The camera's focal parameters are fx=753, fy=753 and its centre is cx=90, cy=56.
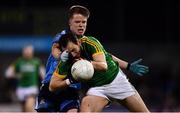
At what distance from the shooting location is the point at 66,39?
327 inches

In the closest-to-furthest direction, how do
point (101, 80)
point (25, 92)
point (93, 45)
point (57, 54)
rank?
point (93, 45) → point (101, 80) → point (57, 54) → point (25, 92)

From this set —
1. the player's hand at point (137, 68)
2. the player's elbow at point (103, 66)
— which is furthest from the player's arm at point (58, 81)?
the player's hand at point (137, 68)

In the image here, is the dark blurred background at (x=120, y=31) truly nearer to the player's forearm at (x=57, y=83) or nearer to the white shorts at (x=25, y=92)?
the white shorts at (x=25, y=92)

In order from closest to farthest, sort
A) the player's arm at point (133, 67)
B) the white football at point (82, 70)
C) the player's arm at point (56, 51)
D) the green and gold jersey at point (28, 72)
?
the white football at point (82, 70) → the player's arm at point (56, 51) → the player's arm at point (133, 67) → the green and gold jersey at point (28, 72)

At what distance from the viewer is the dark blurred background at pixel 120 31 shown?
Answer: 19066 millimetres

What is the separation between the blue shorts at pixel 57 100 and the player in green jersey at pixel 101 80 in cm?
32

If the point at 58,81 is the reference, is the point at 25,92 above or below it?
below

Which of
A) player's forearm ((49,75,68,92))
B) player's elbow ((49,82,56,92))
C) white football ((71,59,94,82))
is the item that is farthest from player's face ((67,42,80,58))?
player's elbow ((49,82,56,92))

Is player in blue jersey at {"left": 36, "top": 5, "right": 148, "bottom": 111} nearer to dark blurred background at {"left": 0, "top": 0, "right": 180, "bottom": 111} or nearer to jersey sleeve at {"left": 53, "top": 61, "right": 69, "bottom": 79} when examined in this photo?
jersey sleeve at {"left": 53, "top": 61, "right": 69, "bottom": 79}

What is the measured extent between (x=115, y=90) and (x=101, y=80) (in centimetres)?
20

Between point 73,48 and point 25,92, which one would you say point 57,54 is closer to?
point 73,48

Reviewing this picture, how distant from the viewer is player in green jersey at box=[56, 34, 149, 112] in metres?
8.16

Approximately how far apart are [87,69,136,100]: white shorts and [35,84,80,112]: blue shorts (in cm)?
32

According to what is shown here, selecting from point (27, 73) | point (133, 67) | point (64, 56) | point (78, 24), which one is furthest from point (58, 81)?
point (27, 73)
